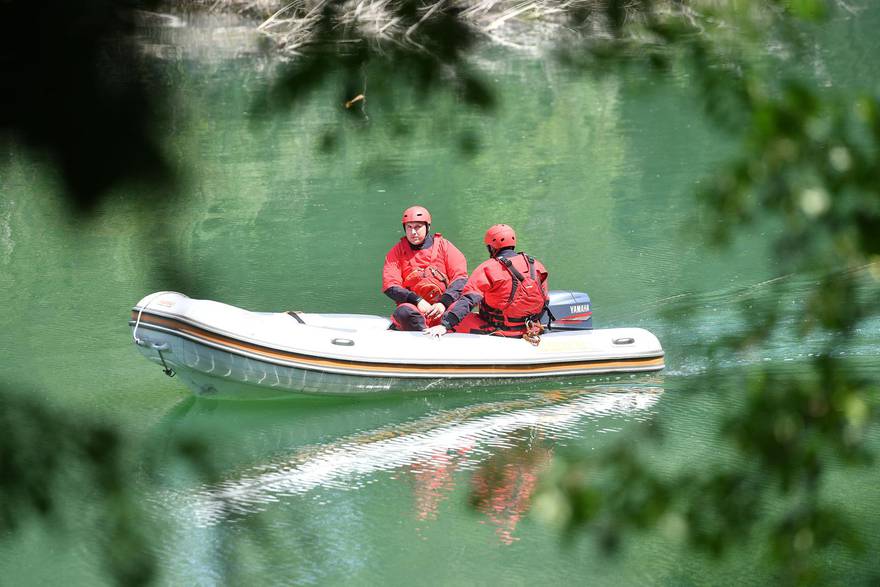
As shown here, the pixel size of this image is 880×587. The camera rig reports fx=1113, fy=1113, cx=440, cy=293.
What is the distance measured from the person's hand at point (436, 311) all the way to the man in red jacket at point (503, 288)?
0.25ft

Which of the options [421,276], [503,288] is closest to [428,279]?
[421,276]

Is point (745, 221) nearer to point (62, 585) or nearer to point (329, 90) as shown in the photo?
point (329, 90)

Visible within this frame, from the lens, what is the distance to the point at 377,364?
711cm

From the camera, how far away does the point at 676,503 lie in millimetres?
1603

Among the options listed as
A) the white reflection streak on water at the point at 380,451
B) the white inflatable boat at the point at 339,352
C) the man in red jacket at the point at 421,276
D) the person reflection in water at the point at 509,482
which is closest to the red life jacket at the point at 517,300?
the white inflatable boat at the point at 339,352

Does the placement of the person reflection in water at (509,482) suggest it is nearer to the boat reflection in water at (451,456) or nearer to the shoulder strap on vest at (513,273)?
the boat reflection in water at (451,456)

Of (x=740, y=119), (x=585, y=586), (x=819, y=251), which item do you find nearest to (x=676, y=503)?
(x=819, y=251)

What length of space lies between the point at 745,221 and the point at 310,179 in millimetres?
13249

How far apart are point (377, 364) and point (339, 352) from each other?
255 millimetres

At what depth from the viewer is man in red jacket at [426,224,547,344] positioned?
7145 mm

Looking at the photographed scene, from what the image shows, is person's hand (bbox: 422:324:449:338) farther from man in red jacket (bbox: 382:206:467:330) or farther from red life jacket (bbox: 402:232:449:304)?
red life jacket (bbox: 402:232:449:304)

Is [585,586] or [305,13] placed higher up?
[305,13]

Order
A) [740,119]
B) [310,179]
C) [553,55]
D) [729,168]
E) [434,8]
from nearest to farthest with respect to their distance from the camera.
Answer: [729,168] < [740,119] < [434,8] < [553,55] < [310,179]

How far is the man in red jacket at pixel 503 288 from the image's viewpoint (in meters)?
7.14
